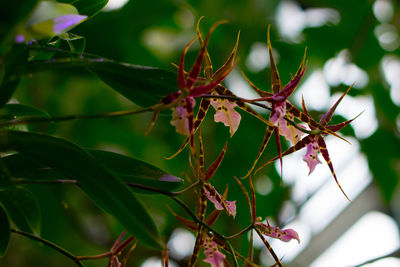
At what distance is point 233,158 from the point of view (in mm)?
1236

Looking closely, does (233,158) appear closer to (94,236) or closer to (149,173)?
(94,236)

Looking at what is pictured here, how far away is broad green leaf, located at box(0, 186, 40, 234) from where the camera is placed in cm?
38

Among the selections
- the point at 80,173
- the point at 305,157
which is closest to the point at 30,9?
the point at 80,173

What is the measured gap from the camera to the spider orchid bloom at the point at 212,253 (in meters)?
0.38

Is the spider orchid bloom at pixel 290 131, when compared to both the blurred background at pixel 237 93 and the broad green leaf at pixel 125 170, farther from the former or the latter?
the blurred background at pixel 237 93

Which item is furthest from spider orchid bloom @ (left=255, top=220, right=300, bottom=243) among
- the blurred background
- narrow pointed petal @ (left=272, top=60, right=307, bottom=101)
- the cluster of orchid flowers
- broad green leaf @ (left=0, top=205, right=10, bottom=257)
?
the blurred background

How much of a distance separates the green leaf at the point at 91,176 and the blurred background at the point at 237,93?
2.57 feet

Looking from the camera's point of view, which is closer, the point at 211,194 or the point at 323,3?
the point at 211,194

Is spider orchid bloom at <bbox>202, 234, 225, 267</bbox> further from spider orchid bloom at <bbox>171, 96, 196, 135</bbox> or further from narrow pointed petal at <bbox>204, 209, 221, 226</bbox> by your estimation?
spider orchid bloom at <bbox>171, 96, 196, 135</bbox>

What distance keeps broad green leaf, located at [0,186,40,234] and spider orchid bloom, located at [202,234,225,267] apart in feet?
0.47

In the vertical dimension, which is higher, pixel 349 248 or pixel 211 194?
pixel 211 194

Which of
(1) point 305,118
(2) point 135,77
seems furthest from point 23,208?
(1) point 305,118

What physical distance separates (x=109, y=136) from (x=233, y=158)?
1.18ft

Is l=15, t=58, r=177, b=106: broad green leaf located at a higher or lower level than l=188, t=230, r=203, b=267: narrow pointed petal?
higher
